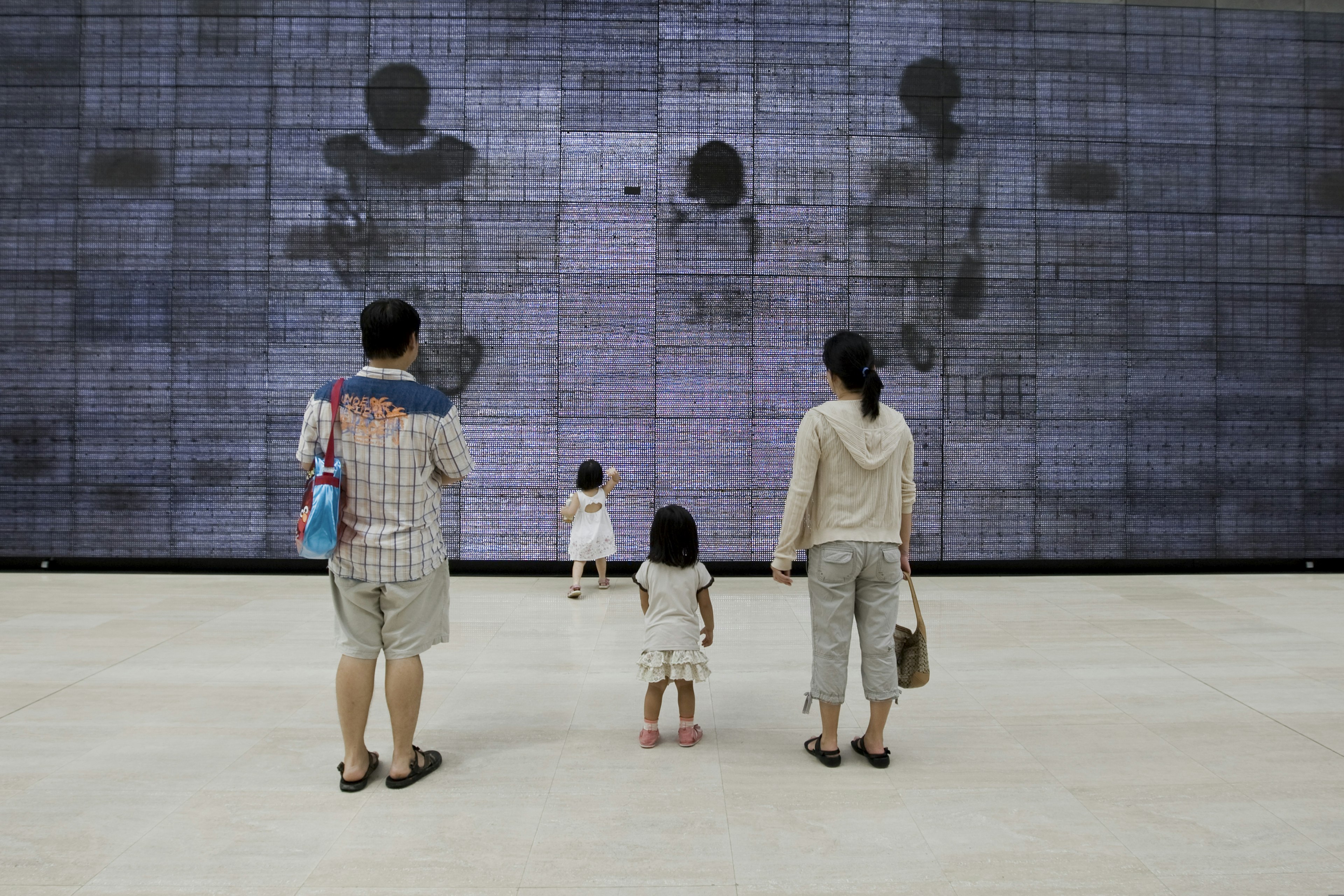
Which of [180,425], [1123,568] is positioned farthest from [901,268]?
[180,425]

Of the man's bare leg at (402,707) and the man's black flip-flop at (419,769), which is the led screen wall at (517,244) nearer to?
the man's black flip-flop at (419,769)

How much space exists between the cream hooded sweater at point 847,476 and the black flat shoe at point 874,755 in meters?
0.70

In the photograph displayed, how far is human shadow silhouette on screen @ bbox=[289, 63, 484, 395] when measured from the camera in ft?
22.8

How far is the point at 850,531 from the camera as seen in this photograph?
3.29 meters

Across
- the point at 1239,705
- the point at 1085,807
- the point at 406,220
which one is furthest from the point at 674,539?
the point at 406,220

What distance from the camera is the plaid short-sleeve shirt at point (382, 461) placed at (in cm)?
307

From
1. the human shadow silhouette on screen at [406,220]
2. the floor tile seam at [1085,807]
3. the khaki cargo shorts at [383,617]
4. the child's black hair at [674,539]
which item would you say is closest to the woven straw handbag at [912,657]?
the floor tile seam at [1085,807]

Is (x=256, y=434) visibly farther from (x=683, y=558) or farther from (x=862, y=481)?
(x=862, y=481)

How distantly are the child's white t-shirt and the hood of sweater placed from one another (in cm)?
72

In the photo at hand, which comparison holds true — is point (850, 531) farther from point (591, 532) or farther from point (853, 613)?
point (591, 532)

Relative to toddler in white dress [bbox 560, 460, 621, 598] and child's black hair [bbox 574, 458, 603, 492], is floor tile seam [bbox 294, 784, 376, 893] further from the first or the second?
child's black hair [bbox 574, 458, 603, 492]

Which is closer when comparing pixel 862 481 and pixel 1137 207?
pixel 862 481

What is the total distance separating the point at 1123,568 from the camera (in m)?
7.17

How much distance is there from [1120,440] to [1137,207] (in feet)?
5.81
